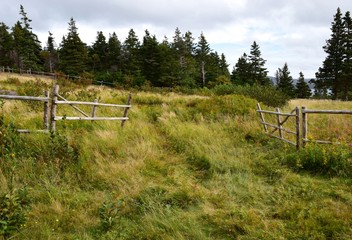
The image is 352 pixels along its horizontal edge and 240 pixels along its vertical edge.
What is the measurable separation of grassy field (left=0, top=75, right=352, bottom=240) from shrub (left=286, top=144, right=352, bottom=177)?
2cm

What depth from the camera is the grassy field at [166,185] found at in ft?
12.0

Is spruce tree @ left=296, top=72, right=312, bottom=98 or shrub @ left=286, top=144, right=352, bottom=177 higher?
spruce tree @ left=296, top=72, right=312, bottom=98

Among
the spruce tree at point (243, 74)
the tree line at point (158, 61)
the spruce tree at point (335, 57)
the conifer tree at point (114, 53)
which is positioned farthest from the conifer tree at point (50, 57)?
the spruce tree at point (335, 57)

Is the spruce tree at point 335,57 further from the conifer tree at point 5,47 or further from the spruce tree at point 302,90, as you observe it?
the conifer tree at point 5,47

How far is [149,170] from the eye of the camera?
5613 millimetres

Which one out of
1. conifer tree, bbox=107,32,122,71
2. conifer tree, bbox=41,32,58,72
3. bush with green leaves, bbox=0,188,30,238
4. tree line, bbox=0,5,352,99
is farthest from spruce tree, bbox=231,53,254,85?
bush with green leaves, bbox=0,188,30,238

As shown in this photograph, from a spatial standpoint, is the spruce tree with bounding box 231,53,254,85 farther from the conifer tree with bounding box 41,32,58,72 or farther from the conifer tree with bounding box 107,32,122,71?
the conifer tree with bounding box 41,32,58,72

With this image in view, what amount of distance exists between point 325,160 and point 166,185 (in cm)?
353

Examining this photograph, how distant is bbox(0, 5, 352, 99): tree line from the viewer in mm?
36125

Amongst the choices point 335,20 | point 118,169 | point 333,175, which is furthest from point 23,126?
point 335,20

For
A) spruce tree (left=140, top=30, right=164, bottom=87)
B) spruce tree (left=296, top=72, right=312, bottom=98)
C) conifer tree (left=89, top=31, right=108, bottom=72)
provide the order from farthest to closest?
conifer tree (left=89, top=31, right=108, bottom=72) → spruce tree (left=296, top=72, right=312, bottom=98) → spruce tree (left=140, top=30, right=164, bottom=87)

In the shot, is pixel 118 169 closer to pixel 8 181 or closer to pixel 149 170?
pixel 149 170

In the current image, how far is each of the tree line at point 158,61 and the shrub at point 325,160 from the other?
103 feet

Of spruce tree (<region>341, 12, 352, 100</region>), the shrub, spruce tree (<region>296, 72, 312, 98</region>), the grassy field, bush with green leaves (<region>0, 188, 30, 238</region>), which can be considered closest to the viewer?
bush with green leaves (<region>0, 188, 30, 238</region>)
